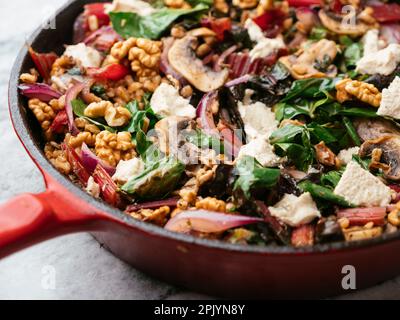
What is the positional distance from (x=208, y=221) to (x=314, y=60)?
1.06 m

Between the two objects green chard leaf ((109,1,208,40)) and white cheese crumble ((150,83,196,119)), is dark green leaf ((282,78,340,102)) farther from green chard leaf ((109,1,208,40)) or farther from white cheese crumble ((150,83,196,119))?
green chard leaf ((109,1,208,40))

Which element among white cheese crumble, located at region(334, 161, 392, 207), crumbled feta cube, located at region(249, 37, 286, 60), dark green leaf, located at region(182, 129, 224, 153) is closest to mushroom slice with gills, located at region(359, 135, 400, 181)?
white cheese crumble, located at region(334, 161, 392, 207)

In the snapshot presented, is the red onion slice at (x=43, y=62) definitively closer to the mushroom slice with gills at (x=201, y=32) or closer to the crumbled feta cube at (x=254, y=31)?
the mushroom slice with gills at (x=201, y=32)

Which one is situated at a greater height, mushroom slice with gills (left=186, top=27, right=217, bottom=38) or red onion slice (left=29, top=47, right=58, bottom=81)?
red onion slice (left=29, top=47, right=58, bottom=81)

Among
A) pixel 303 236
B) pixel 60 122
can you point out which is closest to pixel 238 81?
pixel 60 122

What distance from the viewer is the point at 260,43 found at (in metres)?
2.76

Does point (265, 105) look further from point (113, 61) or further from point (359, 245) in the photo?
point (359, 245)

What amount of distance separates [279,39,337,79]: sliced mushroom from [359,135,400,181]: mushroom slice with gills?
0.42 meters

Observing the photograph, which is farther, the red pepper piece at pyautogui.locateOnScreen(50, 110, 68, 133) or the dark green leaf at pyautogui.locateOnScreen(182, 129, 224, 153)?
the red pepper piece at pyautogui.locateOnScreen(50, 110, 68, 133)

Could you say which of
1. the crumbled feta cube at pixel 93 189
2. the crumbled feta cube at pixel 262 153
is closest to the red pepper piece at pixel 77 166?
the crumbled feta cube at pixel 93 189

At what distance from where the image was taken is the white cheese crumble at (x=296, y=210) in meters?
2.04

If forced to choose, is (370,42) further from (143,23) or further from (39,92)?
(39,92)

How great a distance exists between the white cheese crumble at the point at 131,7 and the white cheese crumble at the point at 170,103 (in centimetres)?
50

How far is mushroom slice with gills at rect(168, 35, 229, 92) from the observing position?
103 inches
